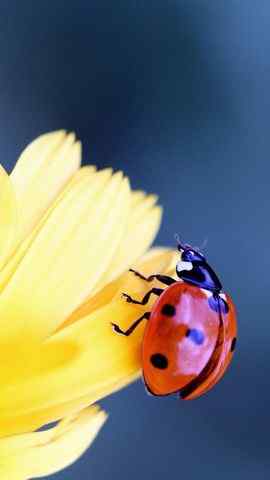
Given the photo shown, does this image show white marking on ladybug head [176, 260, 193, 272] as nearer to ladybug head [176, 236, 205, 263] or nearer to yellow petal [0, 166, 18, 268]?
ladybug head [176, 236, 205, 263]

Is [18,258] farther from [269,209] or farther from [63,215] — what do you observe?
[269,209]

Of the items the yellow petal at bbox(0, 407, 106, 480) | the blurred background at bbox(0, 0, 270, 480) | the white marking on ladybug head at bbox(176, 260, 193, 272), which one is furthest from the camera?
the blurred background at bbox(0, 0, 270, 480)

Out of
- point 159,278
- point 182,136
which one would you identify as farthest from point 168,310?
point 182,136

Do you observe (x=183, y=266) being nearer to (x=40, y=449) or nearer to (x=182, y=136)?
(x=40, y=449)

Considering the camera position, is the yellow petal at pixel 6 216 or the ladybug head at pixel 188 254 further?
the ladybug head at pixel 188 254

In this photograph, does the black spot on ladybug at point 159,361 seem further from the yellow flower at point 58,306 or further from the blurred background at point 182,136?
the blurred background at point 182,136

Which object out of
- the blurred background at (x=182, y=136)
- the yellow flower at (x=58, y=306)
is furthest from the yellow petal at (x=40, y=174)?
the blurred background at (x=182, y=136)

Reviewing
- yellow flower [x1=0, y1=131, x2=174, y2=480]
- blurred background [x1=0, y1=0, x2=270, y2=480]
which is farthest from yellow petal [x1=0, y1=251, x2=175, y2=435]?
blurred background [x1=0, y1=0, x2=270, y2=480]

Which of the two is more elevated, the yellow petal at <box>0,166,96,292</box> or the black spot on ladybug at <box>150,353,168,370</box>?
the yellow petal at <box>0,166,96,292</box>
